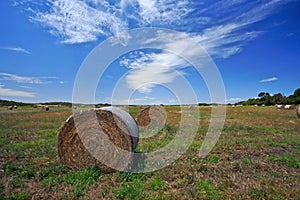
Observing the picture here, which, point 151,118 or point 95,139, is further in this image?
point 151,118

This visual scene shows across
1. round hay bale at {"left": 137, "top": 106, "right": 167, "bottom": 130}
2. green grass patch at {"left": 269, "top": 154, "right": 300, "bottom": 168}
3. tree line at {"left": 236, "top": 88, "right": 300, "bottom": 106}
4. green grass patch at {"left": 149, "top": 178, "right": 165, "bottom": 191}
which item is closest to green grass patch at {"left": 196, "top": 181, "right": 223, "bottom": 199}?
green grass patch at {"left": 149, "top": 178, "right": 165, "bottom": 191}

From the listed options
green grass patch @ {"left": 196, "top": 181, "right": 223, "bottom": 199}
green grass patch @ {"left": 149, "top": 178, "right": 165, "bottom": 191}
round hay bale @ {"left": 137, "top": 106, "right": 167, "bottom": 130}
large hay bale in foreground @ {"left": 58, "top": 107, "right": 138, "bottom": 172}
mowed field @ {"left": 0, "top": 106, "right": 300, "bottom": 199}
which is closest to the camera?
green grass patch @ {"left": 196, "top": 181, "right": 223, "bottom": 199}

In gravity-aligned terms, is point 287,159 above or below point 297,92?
below

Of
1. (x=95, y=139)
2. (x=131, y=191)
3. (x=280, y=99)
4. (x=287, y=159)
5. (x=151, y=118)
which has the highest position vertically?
(x=280, y=99)

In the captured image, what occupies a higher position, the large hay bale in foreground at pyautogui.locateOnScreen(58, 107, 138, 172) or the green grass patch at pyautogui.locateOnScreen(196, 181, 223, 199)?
the large hay bale in foreground at pyautogui.locateOnScreen(58, 107, 138, 172)

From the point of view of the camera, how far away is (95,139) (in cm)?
615

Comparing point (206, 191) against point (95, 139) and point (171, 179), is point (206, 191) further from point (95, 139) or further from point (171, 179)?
point (95, 139)

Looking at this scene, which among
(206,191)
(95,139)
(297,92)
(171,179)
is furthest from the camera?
(297,92)

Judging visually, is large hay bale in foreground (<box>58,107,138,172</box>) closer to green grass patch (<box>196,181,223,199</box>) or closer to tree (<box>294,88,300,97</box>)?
green grass patch (<box>196,181,223,199</box>)

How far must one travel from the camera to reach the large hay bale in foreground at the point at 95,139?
232 inches

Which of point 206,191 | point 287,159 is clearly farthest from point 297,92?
point 206,191

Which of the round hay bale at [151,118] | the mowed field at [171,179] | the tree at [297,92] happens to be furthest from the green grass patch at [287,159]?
the tree at [297,92]

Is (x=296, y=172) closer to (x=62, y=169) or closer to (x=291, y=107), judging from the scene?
(x=62, y=169)

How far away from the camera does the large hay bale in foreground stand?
232 inches
